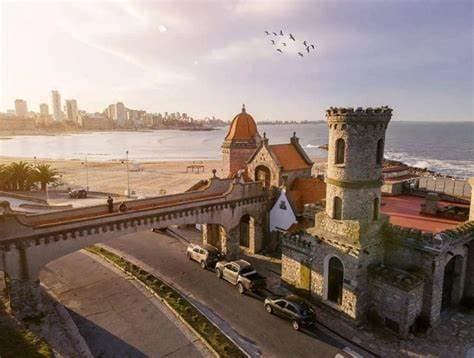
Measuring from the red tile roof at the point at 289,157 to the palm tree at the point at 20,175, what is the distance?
139 ft

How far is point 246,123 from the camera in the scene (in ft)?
122

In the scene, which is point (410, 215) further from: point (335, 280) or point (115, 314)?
point (115, 314)

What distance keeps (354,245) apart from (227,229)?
11907 millimetres

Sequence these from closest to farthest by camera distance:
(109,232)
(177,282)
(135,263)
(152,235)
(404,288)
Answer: (404,288) < (109,232) < (177,282) < (135,263) < (152,235)

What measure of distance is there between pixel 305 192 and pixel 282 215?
331 centimetres

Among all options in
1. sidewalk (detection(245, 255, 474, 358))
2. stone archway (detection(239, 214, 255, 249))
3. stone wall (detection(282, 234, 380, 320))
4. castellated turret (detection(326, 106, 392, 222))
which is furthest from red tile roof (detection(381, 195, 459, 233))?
stone archway (detection(239, 214, 255, 249))

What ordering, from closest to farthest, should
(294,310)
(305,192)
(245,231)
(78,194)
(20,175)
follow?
1. (294,310)
2. (305,192)
3. (245,231)
4. (20,175)
5. (78,194)

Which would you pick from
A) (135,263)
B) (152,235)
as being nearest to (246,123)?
(152,235)

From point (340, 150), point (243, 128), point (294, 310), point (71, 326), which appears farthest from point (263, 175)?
point (71, 326)

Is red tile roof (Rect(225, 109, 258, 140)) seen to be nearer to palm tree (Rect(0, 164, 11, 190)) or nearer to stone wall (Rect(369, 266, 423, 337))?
stone wall (Rect(369, 266, 423, 337))

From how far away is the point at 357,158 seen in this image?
64.7 ft

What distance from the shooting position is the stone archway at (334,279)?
67.9 feet

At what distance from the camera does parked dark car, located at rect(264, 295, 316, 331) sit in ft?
61.9

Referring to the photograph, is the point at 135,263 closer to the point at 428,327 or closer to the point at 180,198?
the point at 180,198
